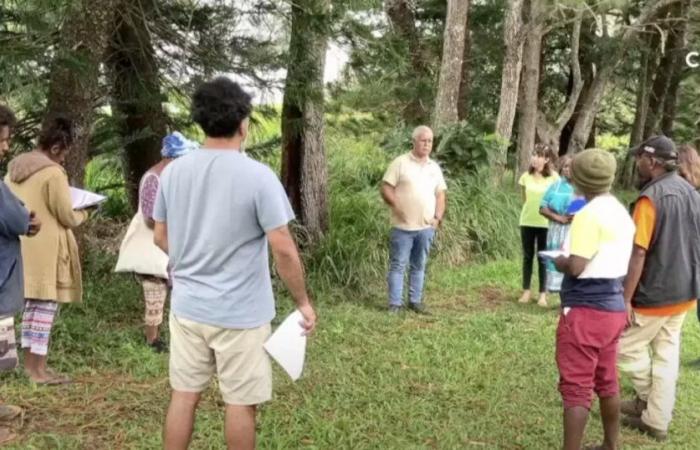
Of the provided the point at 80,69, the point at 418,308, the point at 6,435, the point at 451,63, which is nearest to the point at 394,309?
the point at 418,308

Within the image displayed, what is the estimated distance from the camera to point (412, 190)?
258 inches

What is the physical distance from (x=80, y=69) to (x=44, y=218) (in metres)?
1.30

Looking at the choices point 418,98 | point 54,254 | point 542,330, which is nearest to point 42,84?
point 54,254

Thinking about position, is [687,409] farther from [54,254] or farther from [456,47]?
[456,47]

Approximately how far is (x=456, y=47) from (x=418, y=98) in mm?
1978

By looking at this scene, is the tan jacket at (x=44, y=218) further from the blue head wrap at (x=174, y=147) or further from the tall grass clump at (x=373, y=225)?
the tall grass clump at (x=373, y=225)

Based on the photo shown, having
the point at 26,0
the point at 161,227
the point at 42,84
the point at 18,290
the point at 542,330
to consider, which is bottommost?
the point at 542,330

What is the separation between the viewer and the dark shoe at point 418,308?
681 cm

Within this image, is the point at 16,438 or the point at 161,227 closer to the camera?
Answer: the point at 161,227

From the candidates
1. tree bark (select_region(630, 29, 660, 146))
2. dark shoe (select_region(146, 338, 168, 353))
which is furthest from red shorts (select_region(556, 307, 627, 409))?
tree bark (select_region(630, 29, 660, 146))

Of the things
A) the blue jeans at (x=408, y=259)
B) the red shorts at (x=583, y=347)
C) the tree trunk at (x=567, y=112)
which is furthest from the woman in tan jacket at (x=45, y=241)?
the tree trunk at (x=567, y=112)

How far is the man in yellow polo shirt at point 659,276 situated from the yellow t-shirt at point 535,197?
116 inches

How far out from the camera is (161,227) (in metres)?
3.29

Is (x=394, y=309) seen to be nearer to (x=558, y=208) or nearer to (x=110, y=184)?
(x=558, y=208)
